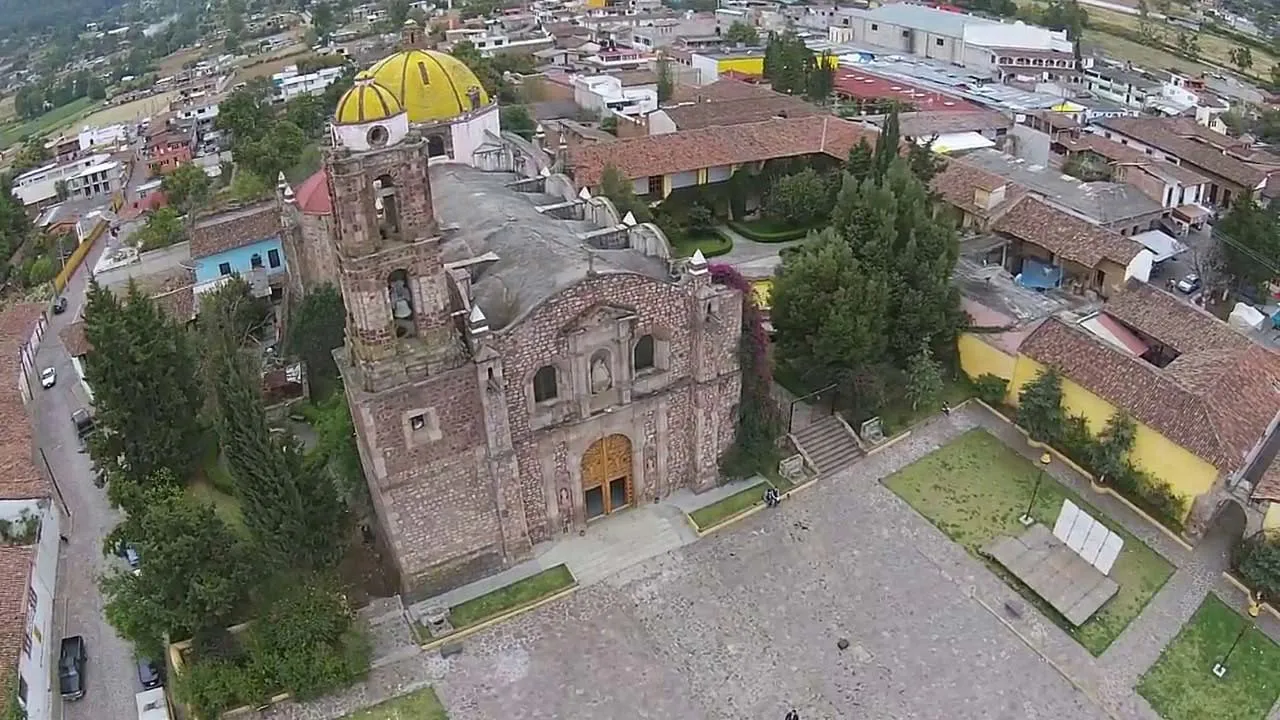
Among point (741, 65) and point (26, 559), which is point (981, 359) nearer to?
point (26, 559)

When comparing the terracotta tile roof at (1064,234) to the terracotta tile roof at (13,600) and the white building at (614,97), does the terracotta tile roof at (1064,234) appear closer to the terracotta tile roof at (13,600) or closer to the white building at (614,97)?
the white building at (614,97)

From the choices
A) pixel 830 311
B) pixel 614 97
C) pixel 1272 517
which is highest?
pixel 614 97

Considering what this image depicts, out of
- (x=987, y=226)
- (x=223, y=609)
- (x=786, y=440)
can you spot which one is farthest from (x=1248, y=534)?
(x=223, y=609)

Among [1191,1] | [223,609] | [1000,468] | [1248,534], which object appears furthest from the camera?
[1191,1]

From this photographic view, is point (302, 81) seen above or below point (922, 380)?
above

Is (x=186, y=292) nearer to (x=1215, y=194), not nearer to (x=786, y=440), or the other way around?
(x=786, y=440)

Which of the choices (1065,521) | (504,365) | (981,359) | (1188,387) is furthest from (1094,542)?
(504,365)
